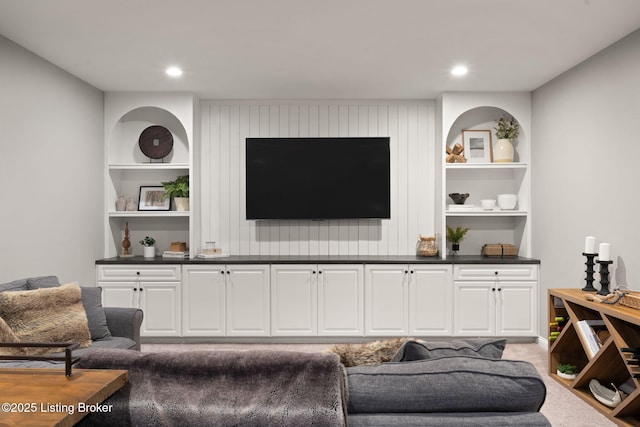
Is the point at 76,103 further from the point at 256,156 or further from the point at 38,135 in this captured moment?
the point at 256,156

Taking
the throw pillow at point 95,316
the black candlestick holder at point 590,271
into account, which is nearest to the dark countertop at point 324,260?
the black candlestick holder at point 590,271

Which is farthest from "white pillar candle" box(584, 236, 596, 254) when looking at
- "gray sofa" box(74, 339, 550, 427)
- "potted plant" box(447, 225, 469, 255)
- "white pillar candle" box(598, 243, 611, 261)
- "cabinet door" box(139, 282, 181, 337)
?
"cabinet door" box(139, 282, 181, 337)

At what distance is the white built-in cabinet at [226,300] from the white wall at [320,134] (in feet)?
1.92

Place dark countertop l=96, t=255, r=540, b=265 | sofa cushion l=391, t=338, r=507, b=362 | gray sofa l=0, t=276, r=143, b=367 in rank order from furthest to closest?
dark countertop l=96, t=255, r=540, b=265 → gray sofa l=0, t=276, r=143, b=367 → sofa cushion l=391, t=338, r=507, b=362

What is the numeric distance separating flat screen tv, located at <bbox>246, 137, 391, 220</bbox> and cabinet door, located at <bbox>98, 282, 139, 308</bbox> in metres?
1.43

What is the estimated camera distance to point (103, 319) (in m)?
3.20

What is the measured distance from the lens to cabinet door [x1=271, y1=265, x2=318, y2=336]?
473cm

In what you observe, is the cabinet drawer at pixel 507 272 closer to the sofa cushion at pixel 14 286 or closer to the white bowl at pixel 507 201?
the white bowl at pixel 507 201

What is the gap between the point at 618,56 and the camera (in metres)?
3.45

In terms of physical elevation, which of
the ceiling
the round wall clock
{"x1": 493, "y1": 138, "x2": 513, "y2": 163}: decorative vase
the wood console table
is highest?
the ceiling

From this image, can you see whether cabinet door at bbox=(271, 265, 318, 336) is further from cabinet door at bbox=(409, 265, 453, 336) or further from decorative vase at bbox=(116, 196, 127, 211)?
decorative vase at bbox=(116, 196, 127, 211)

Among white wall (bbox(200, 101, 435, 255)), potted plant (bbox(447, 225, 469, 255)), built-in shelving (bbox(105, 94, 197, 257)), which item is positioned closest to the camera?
potted plant (bbox(447, 225, 469, 255))

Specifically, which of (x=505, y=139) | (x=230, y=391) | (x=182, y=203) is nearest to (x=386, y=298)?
(x=505, y=139)

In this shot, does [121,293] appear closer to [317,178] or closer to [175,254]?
[175,254]
